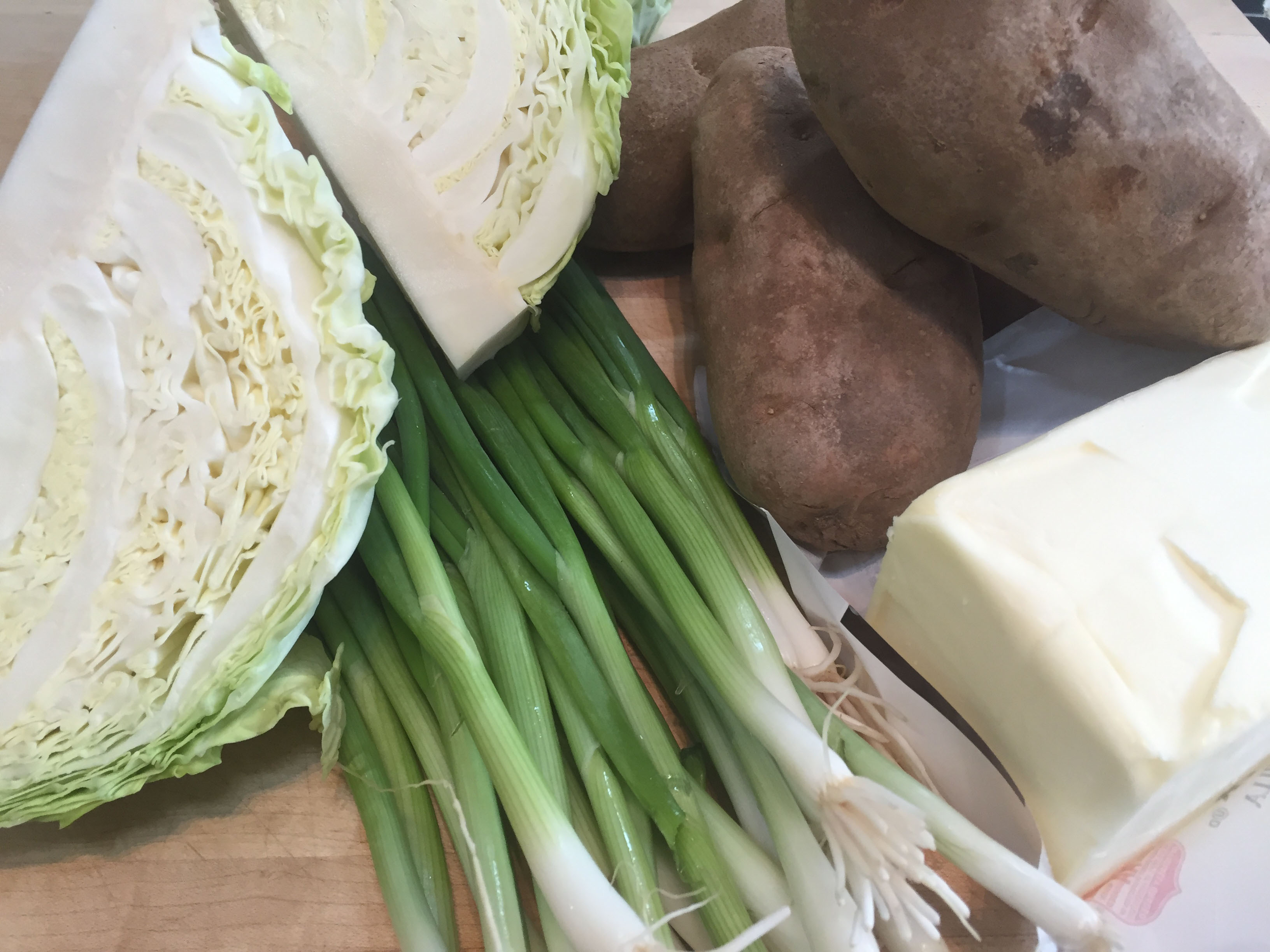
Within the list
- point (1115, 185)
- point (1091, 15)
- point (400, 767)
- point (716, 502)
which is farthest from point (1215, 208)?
point (400, 767)

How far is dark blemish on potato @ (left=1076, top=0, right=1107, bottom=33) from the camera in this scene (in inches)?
31.0

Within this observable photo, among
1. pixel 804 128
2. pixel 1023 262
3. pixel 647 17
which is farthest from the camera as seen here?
pixel 647 17

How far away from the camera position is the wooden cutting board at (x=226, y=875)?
2.51 ft

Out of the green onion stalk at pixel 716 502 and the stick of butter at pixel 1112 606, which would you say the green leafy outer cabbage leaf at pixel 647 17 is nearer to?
the green onion stalk at pixel 716 502

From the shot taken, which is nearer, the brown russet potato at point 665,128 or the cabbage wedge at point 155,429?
the cabbage wedge at point 155,429

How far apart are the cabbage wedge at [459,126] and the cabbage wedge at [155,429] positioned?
0.53 ft

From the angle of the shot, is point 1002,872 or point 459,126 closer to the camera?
point 1002,872

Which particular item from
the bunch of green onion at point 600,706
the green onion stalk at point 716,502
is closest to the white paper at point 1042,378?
the green onion stalk at point 716,502

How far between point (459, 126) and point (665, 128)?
1.22 ft

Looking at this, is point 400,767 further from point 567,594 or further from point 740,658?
point 740,658

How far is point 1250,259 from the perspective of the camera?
874 mm

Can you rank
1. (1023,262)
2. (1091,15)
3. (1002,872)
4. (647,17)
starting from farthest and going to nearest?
(647,17), (1023,262), (1091,15), (1002,872)

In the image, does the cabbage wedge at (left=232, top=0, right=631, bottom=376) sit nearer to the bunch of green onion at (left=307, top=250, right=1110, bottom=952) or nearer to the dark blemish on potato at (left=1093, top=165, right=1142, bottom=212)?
the bunch of green onion at (left=307, top=250, right=1110, bottom=952)

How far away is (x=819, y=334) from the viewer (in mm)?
940
